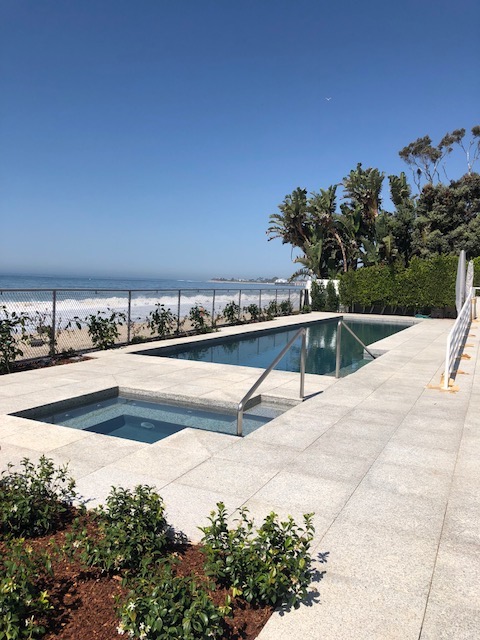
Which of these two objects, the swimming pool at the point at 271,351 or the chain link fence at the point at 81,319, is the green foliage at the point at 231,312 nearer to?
the chain link fence at the point at 81,319

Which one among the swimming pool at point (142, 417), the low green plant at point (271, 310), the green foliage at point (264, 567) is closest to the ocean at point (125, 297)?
the low green plant at point (271, 310)

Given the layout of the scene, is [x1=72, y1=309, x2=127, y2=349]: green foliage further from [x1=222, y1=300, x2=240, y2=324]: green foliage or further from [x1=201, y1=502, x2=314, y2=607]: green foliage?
[x1=201, y1=502, x2=314, y2=607]: green foliage

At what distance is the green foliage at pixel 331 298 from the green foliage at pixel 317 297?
0.15m

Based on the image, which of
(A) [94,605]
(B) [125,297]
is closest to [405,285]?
(B) [125,297]

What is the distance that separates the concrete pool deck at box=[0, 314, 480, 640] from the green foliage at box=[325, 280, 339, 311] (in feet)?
54.4

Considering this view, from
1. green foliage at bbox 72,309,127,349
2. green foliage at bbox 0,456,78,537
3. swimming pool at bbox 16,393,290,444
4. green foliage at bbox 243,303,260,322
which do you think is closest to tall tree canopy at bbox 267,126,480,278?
green foliage at bbox 243,303,260,322

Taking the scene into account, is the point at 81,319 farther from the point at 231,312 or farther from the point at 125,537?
the point at 125,537

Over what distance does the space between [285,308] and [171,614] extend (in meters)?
19.2

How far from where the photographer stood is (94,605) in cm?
206

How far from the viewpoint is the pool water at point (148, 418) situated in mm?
5445

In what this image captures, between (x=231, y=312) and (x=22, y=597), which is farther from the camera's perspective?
(x=231, y=312)

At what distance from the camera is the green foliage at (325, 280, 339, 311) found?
23.7 m

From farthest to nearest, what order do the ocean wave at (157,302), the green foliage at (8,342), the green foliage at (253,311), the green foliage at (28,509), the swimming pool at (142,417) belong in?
the green foliage at (253,311)
the ocean wave at (157,302)
the green foliage at (8,342)
the swimming pool at (142,417)
the green foliage at (28,509)

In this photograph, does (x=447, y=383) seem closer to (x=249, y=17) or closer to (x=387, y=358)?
(x=387, y=358)
